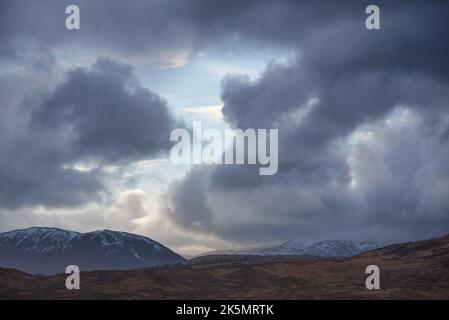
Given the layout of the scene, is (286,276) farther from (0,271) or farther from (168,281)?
(0,271)

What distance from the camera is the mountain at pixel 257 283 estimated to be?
472 ft

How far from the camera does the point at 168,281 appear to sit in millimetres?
170625

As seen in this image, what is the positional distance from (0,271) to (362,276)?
107048 mm

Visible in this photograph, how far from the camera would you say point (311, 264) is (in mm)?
198500

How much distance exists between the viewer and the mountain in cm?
14375

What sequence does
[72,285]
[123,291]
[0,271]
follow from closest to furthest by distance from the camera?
[123,291] < [72,285] < [0,271]

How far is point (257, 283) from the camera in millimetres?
174625
